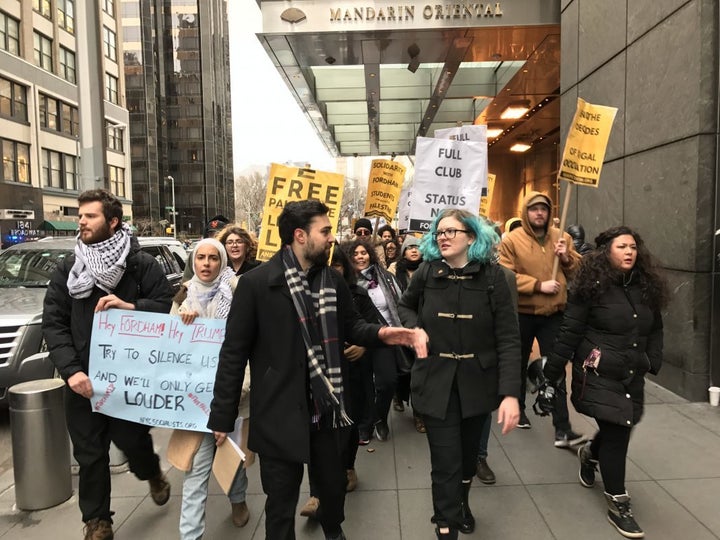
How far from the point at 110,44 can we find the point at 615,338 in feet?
184

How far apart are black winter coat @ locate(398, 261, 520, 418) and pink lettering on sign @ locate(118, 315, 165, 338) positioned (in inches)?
68.4

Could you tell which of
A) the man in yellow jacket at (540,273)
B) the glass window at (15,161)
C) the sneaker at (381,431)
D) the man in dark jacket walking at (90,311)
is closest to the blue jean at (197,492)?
the man in dark jacket walking at (90,311)

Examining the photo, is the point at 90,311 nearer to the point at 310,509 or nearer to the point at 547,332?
the point at 310,509

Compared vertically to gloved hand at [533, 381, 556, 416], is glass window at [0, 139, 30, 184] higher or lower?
higher

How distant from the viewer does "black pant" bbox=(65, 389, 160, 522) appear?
3367 mm

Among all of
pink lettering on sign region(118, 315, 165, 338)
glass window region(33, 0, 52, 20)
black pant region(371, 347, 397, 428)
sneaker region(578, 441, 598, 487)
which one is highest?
glass window region(33, 0, 52, 20)

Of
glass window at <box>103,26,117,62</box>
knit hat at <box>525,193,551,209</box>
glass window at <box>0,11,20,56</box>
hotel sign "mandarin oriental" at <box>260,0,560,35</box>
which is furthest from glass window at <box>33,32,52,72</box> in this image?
knit hat at <box>525,193,551,209</box>

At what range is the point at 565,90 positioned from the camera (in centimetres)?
921

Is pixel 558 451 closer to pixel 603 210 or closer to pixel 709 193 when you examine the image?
pixel 709 193

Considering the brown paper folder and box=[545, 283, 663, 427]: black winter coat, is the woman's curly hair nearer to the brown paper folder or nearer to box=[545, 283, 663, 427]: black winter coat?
Result: box=[545, 283, 663, 427]: black winter coat

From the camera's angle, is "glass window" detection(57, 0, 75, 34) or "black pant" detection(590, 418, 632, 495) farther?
"glass window" detection(57, 0, 75, 34)

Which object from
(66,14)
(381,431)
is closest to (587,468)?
(381,431)

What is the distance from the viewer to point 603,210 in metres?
7.72

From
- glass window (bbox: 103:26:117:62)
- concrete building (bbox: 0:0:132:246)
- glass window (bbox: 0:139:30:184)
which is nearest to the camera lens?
concrete building (bbox: 0:0:132:246)
